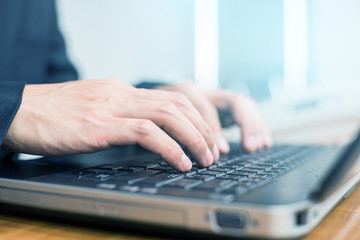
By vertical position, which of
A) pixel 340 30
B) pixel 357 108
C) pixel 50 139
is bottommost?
pixel 357 108

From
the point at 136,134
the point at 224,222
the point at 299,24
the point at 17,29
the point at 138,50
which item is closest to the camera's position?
the point at 224,222

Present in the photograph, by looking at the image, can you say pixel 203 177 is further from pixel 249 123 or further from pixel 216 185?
pixel 249 123

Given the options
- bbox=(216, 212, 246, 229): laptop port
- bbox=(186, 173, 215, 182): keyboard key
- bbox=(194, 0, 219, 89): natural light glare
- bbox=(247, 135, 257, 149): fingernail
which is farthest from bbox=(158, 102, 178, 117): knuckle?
bbox=(194, 0, 219, 89): natural light glare

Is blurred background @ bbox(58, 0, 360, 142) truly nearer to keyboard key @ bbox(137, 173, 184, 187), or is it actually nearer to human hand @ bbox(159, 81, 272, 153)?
human hand @ bbox(159, 81, 272, 153)

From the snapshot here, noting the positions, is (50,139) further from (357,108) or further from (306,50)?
(306,50)

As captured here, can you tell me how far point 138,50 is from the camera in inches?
96.7

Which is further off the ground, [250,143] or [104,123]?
[104,123]

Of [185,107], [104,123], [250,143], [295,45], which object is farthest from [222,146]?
[295,45]

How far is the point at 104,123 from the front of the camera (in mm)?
504

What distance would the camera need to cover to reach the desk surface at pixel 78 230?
14.5 inches

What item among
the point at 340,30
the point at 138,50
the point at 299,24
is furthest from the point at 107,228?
the point at 138,50

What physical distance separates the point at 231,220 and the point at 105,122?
25cm

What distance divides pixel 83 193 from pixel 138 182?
58 mm

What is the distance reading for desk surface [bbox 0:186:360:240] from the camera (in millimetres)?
368
